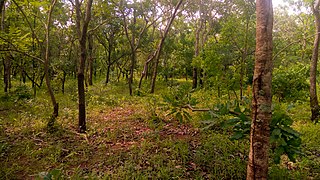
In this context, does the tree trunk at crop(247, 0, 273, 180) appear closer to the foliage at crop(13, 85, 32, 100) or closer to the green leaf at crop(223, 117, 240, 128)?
the green leaf at crop(223, 117, 240, 128)

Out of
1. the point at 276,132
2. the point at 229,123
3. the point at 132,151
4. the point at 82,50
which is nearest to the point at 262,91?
the point at 276,132

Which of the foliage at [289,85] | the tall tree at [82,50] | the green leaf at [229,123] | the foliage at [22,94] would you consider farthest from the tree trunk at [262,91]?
the foliage at [22,94]

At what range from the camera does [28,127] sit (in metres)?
5.50

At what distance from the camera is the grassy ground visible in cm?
327

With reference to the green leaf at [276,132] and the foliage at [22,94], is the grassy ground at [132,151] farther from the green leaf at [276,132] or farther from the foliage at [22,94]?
the foliage at [22,94]

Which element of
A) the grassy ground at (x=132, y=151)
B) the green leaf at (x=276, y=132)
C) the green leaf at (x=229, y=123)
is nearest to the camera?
the green leaf at (x=276, y=132)

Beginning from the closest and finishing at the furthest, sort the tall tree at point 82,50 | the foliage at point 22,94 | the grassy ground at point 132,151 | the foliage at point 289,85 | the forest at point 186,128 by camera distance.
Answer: the forest at point 186,128 < the grassy ground at point 132,151 < the tall tree at point 82,50 < the foliage at point 289,85 < the foliage at point 22,94

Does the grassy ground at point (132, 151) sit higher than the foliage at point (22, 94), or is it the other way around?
the foliage at point (22, 94)

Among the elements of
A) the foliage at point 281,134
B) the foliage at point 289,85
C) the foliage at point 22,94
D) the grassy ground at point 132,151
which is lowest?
the grassy ground at point 132,151

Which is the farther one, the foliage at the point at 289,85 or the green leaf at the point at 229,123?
the foliage at the point at 289,85

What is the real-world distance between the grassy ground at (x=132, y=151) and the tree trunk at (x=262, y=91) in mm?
856

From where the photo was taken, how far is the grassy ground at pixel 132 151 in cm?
327

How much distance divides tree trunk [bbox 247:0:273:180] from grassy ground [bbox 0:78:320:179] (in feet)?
2.81

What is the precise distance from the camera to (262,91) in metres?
2.10
